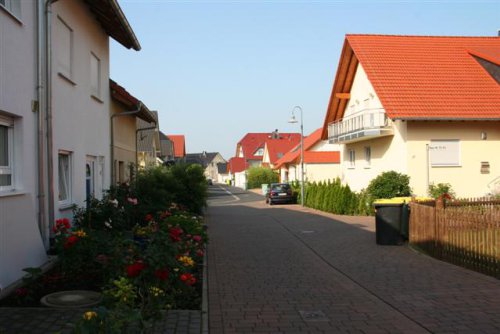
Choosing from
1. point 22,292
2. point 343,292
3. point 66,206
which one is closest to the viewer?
point 22,292

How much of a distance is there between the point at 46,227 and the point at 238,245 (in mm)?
6131

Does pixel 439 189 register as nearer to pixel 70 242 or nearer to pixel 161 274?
pixel 70 242

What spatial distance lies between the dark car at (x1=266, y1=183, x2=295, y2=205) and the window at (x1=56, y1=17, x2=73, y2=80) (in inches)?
1073

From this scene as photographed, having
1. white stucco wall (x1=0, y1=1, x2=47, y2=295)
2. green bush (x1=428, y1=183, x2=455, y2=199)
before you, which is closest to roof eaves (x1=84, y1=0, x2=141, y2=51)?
white stucco wall (x1=0, y1=1, x2=47, y2=295)

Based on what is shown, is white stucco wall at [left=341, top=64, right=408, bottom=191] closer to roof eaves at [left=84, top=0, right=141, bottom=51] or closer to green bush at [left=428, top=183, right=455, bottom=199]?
green bush at [left=428, top=183, right=455, bottom=199]

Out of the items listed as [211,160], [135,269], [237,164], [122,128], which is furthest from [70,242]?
[211,160]

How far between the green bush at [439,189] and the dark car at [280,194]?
49.7ft

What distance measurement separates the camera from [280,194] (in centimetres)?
3694

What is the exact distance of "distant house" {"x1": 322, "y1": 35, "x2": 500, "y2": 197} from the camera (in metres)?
22.9

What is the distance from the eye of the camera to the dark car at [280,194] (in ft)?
121

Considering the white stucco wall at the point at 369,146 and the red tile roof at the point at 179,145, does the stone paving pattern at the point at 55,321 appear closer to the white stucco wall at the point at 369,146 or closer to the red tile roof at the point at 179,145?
the white stucco wall at the point at 369,146

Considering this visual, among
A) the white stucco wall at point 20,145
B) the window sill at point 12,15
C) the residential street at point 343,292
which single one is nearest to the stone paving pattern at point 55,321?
the residential street at point 343,292

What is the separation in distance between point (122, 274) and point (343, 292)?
3326 mm

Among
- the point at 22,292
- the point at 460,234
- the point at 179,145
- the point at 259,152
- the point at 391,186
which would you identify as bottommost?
the point at 22,292
